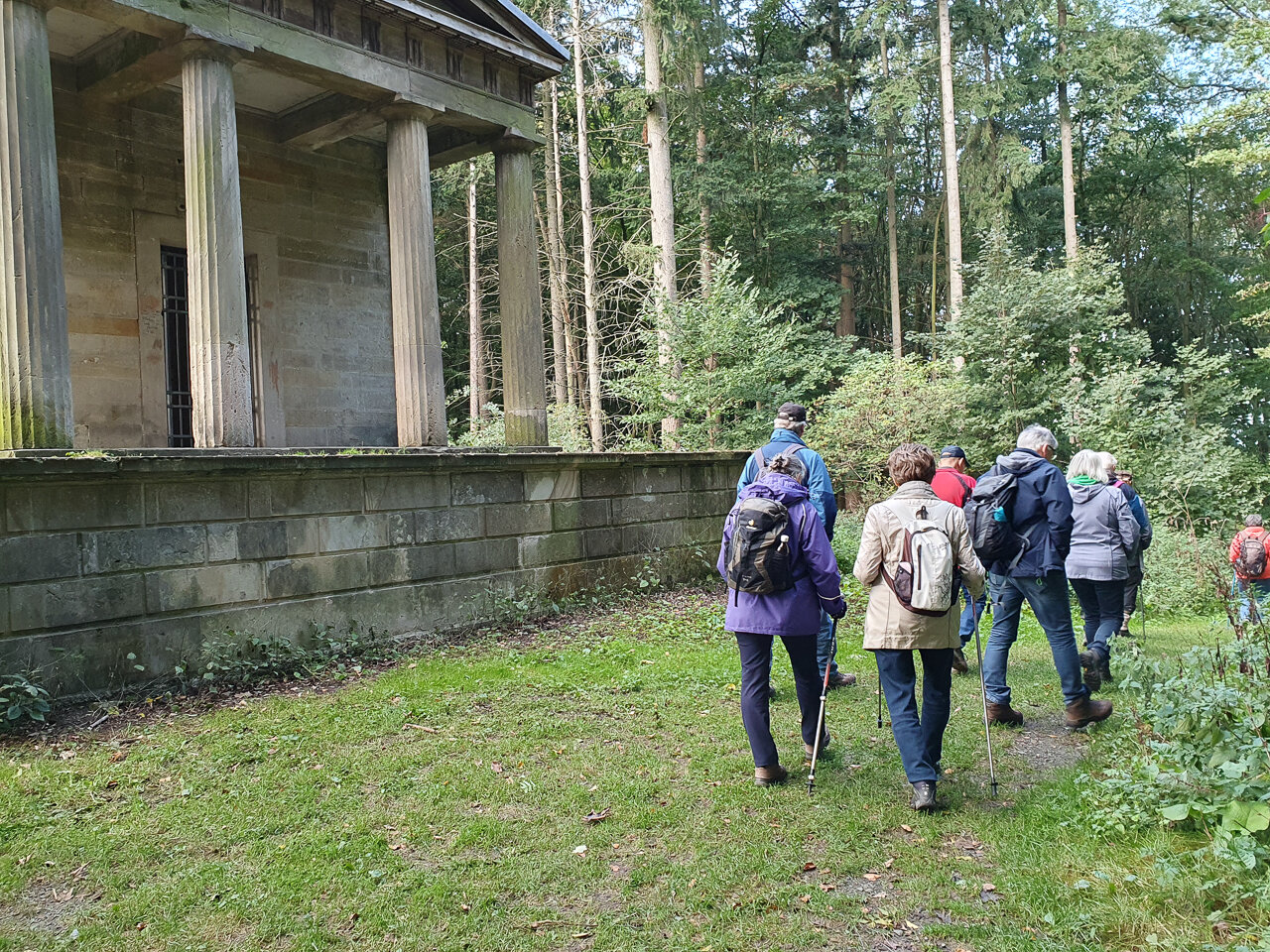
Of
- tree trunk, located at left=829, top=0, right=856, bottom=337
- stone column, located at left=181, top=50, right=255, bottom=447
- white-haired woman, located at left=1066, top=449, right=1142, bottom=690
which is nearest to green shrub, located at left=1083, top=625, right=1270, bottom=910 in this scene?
white-haired woman, located at left=1066, top=449, right=1142, bottom=690

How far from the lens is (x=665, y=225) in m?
18.9

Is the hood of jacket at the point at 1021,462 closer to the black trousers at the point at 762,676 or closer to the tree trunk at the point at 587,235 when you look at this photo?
the black trousers at the point at 762,676

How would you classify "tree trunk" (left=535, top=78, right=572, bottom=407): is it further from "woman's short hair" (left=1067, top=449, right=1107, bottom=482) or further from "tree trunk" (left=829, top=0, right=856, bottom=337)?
"woman's short hair" (left=1067, top=449, right=1107, bottom=482)

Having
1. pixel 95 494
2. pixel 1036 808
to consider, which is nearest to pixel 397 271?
pixel 95 494

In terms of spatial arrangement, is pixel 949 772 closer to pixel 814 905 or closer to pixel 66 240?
pixel 814 905

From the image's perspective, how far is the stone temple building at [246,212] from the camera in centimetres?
847

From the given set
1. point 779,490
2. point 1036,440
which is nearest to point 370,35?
point 779,490

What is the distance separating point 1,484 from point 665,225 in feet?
47.3

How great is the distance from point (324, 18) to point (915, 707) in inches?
411

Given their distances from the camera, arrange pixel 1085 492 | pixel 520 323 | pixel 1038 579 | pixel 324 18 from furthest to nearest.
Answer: pixel 520 323
pixel 324 18
pixel 1085 492
pixel 1038 579

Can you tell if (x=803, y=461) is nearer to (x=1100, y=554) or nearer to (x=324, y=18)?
(x=1100, y=554)

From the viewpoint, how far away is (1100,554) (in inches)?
291

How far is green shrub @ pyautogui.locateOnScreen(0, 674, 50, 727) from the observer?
627 cm

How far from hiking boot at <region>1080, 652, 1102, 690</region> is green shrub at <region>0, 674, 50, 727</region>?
7.79 metres
